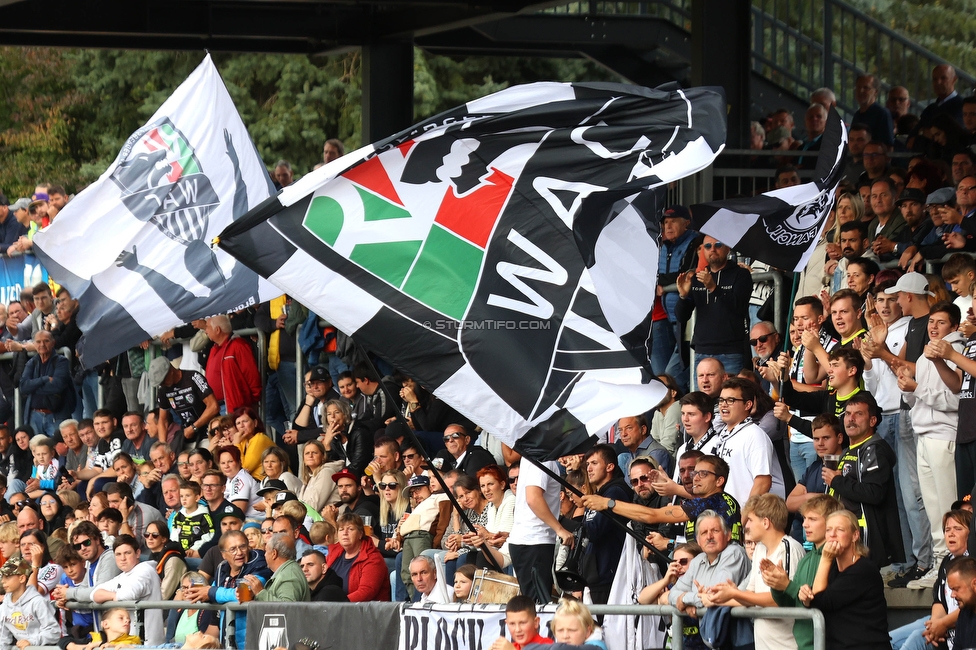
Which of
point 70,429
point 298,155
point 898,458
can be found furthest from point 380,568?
point 298,155

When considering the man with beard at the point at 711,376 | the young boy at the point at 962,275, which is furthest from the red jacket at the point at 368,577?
the young boy at the point at 962,275

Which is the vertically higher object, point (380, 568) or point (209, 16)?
point (209, 16)

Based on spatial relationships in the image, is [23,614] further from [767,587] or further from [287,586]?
[767,587]

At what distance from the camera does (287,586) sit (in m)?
13.3

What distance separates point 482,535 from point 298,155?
22352mm

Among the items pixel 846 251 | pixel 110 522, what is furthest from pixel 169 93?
pixel 846 251

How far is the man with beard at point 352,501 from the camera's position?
15.8 m

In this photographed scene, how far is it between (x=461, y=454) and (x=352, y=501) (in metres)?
1.31

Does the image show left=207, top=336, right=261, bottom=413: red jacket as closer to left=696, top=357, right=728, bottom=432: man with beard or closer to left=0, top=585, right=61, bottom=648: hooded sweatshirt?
left=0, top=585, right=61, bottom=648: hooded sweatshirt

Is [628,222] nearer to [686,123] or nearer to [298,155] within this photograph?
[686,123]

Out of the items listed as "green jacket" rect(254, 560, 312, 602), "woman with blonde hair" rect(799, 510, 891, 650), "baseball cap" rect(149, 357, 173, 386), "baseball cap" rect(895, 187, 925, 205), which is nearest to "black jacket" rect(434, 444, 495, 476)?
"green jacket" rect(254, 560, 312, 602)

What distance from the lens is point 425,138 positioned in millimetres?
10547

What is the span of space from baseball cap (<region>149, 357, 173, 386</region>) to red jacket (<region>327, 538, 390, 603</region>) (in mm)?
7040

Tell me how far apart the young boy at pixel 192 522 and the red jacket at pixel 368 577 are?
264 cm
